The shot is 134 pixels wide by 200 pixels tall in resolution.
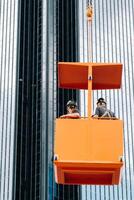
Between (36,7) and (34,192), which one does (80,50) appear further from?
(34,192)

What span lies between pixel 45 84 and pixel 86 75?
113 metres

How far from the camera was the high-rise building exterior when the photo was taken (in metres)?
120

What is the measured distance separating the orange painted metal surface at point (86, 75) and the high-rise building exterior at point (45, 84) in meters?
95.4

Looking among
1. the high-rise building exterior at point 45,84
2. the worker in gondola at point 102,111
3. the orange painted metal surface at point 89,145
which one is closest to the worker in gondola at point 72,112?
the orange painted metal surface at point 89,145

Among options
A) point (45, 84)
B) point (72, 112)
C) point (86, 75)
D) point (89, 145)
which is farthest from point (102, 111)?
point (45, 84)

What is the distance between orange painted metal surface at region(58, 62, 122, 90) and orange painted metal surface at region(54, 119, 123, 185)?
4.38 ft

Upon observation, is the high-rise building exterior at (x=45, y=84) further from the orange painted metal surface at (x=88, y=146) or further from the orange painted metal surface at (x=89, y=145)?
the orange painted metal surface at (x=88, y=146)

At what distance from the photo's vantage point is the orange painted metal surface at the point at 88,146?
15.3m

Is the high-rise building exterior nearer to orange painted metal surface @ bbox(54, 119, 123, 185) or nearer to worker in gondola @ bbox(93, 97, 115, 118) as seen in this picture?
worker in gondola @ bbox(93, 97, 115, 118)

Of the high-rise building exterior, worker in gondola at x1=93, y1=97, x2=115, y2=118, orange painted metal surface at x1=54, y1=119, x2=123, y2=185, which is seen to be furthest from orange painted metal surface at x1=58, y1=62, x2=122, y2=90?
the high-rise building exterior

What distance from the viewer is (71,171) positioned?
15656 mm

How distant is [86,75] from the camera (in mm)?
16406

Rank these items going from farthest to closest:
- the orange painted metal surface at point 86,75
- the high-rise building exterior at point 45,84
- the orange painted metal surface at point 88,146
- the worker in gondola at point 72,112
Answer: the high-rise building exterior at point 45,84, the orange painted metal surface at point 86,75, the worker in gondola at point 72,112, the orange painted metal surface at point 88,146

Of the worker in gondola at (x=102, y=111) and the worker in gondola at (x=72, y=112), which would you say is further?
the worker in gondola at (x=102, y=111)
